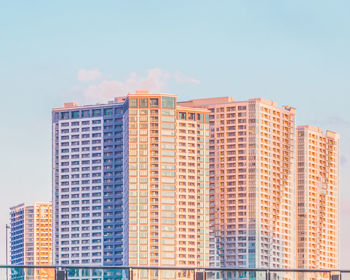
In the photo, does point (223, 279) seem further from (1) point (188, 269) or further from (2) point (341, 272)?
(2) point (341, 272)

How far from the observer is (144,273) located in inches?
690

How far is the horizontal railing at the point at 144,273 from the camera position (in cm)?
1739

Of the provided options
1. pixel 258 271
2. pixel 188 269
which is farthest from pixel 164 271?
pixel 258 271

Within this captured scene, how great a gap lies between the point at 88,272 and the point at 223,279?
7.70 feet

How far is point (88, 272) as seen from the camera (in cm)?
1747

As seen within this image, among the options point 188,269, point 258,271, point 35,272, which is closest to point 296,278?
point 258,271

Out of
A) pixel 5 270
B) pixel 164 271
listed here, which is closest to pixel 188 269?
pixel 164 271

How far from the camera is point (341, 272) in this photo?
697 inches

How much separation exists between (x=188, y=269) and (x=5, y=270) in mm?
3187

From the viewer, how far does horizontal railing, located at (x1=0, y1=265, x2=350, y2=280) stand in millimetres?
17391

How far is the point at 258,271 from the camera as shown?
17547mm

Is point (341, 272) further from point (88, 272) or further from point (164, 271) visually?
point (88, 272)

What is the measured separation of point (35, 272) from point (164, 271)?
225 centimetres

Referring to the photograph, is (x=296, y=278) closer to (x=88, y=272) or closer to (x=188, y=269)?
(x=188, y=269)
